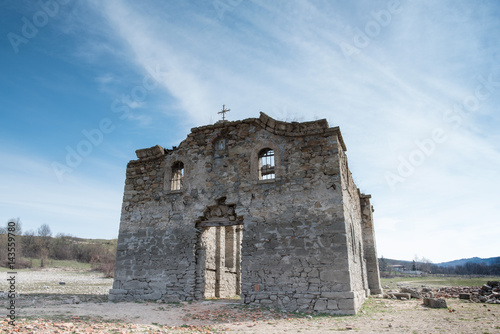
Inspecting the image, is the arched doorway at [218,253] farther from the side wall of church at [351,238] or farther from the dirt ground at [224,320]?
the side wall of church at [351,238]

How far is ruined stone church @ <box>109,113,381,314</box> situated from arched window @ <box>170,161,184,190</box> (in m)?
0.04

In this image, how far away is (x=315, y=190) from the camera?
11.1 metres

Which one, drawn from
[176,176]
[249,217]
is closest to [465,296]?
[249,217]

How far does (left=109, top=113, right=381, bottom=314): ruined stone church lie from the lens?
10461 millimetres

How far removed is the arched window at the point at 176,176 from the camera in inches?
538

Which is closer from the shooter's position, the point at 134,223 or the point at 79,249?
the point at 134,223

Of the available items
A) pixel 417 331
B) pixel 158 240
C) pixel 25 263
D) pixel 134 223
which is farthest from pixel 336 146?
pixel 25 263

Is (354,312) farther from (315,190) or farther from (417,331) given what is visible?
(315,190)

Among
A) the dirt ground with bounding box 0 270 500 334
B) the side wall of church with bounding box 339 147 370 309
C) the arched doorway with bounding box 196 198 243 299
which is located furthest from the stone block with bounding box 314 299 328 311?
the arched doorway with bounding box 196 198 243 299

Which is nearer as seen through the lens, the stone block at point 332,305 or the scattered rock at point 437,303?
the stone block at point 332,305

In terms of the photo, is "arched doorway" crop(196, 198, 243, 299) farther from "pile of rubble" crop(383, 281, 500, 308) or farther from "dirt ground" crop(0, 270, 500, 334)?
"pile of rubble" crop(383, 281, 500, 308)

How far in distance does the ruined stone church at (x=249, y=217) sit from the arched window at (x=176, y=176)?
0.13 feet

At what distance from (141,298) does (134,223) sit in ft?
9.48

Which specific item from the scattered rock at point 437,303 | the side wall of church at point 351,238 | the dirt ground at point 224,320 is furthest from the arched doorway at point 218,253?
the scattered rock at point 437,303
